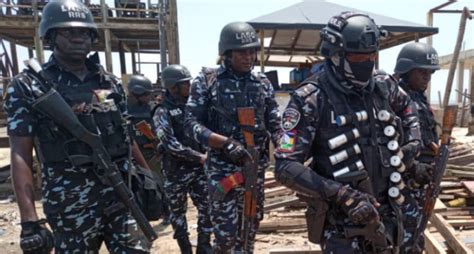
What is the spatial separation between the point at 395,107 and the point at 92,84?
6.39 ft

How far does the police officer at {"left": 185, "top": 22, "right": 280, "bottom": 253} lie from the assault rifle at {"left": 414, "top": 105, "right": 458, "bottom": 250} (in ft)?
4.60

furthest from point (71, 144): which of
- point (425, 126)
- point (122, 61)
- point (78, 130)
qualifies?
point (122, 61)

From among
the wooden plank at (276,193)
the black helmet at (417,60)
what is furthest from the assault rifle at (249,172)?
the wooden plank at (276,193)

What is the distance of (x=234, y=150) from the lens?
2.93 meters

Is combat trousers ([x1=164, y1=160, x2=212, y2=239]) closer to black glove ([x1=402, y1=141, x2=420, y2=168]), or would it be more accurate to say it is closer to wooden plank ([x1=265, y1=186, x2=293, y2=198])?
black glove ([x1=402, y1=141, x2=420, y2=168])

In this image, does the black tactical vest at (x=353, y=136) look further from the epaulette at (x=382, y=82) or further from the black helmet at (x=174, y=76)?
the black helmet at (x=174, y=76)

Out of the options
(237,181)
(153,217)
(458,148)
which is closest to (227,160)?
(237,181)

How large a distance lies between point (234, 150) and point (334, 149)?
995 mm

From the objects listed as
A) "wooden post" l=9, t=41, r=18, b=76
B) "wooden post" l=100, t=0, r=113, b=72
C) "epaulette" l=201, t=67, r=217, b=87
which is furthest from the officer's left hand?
"wooden post" l=9, t=41, r=18, b=76

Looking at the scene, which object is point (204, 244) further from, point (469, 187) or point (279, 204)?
point (469, 187)

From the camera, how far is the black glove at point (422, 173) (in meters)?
2.98

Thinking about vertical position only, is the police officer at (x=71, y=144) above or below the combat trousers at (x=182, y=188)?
above

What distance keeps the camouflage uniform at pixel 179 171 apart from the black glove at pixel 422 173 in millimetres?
1986

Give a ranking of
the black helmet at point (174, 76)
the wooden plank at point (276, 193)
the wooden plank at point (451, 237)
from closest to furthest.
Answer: the wooden plank at point (451, 237) → the black helmet at point (174, 76) → the wooden plank at point (276, 193)
